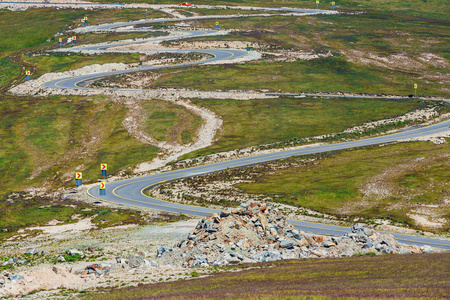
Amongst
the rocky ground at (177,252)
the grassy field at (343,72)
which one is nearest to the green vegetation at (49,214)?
Result: the rocky ground at (177,252)

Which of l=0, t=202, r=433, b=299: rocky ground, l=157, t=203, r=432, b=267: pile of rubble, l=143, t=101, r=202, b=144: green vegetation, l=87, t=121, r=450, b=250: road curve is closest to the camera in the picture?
l=0, t=202, r=433, b=299: rocky ground

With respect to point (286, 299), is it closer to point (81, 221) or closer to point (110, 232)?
point (110, 232)

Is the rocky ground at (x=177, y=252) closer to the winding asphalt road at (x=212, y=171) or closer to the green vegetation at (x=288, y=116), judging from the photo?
the winding asphalt road at (x=212, y=171)

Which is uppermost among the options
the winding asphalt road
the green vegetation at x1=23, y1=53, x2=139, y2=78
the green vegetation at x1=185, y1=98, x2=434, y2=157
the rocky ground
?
the green vegetation at x1=23, y1=53, x2=139, y2=78

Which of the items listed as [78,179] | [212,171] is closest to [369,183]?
[212,171]

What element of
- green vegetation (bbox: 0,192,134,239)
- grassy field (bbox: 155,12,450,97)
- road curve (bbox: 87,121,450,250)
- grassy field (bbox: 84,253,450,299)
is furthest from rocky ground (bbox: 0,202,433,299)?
grassy field (bbox: 155,12,450,97)

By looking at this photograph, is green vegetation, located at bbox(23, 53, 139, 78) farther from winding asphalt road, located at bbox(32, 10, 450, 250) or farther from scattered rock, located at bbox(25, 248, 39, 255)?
scattered rock, located at bbox(25, 248, 39, 255)
